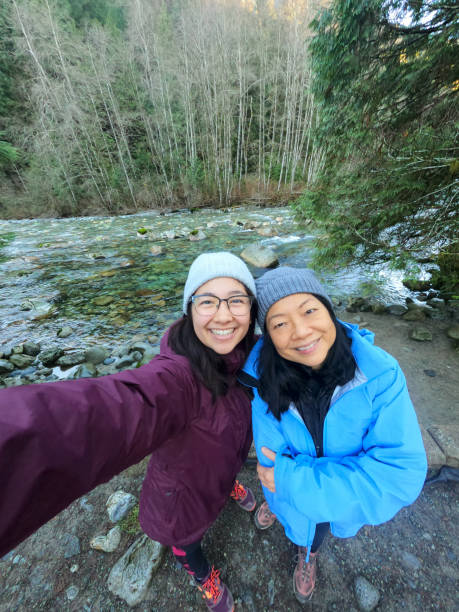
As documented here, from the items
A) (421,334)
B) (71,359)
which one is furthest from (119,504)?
(421,334)

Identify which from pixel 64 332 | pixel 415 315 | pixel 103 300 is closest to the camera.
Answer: pixel 415 315

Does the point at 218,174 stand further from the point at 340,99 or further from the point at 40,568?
the point at 40,568

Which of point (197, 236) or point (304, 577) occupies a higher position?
point (197, 236)

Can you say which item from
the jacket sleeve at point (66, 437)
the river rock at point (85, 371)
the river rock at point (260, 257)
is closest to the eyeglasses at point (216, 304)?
the jacket sleeve at point (66, 437)

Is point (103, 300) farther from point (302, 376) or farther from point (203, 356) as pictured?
point (302, 376)

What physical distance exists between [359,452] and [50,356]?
438 cm

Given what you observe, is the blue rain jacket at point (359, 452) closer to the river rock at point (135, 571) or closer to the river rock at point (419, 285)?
the river rock at point (135, 571)

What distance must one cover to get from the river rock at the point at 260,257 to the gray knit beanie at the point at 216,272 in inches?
226

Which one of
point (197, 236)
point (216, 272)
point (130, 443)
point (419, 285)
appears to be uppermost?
point (216, 272)

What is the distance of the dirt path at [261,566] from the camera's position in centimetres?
131

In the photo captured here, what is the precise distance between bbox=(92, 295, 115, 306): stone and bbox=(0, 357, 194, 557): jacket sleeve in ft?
17.0

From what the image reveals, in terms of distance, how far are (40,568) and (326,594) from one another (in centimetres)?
163

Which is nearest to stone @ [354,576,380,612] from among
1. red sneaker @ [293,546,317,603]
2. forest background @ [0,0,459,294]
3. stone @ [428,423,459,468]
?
red sneaker @ [293,546,317,603]

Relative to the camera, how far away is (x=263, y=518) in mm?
1630
